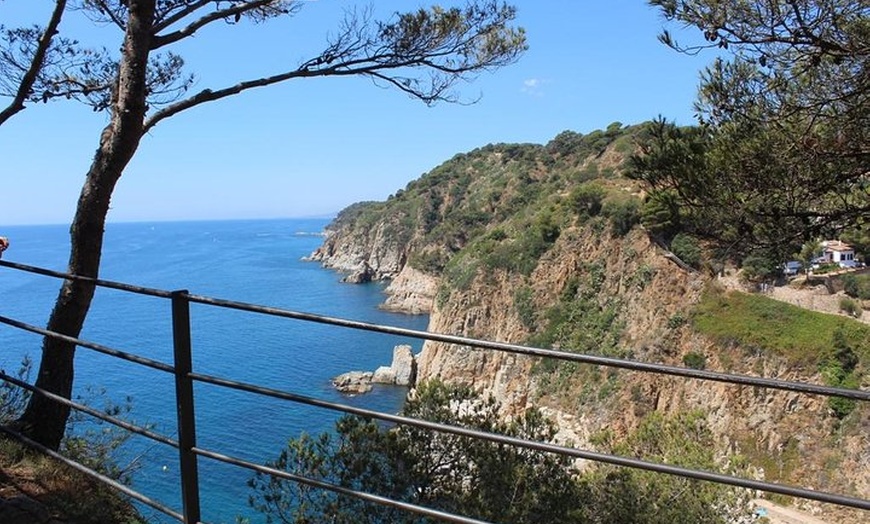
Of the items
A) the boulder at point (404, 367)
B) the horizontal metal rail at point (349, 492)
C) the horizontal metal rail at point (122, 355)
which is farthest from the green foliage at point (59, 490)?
the boulder at point (404, 367)

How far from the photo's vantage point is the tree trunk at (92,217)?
3070 mm

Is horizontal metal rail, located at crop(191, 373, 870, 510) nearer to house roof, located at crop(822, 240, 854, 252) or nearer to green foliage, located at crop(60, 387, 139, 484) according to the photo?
green foliage, located at crop(60, 387, 139, 484)

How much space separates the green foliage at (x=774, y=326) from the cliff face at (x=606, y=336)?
38 cm

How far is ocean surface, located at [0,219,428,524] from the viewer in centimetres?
1502

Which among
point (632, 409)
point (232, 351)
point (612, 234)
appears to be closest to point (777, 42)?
point (632, 409)

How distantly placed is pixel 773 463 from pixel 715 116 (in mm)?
18812

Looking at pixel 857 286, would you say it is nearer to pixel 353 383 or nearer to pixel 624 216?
pixel 624 216

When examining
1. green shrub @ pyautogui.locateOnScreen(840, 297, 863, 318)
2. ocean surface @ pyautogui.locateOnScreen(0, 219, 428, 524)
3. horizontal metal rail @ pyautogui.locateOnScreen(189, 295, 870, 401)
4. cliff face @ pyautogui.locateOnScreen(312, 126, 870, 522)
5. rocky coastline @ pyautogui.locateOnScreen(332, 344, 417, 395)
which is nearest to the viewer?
horizontal metal rail @ pyautogui.locateOnScreen(189, 295, 870, 401)

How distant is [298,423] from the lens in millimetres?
20469

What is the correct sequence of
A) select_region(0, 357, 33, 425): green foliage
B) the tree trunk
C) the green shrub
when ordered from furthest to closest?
the green shrub, select_region(0, 357, 33, 425): green foliage, the tree trunk

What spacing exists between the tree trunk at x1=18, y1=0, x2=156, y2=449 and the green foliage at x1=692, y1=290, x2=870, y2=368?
75.4ft

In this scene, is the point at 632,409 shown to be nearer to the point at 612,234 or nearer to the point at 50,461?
the point at 612,234

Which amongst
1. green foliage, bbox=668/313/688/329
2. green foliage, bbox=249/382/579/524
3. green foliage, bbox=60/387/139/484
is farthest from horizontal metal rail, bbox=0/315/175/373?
green foliage, bbox=668/313/688/329

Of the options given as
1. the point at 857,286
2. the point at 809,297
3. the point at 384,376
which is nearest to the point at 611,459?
the point at 809,297
